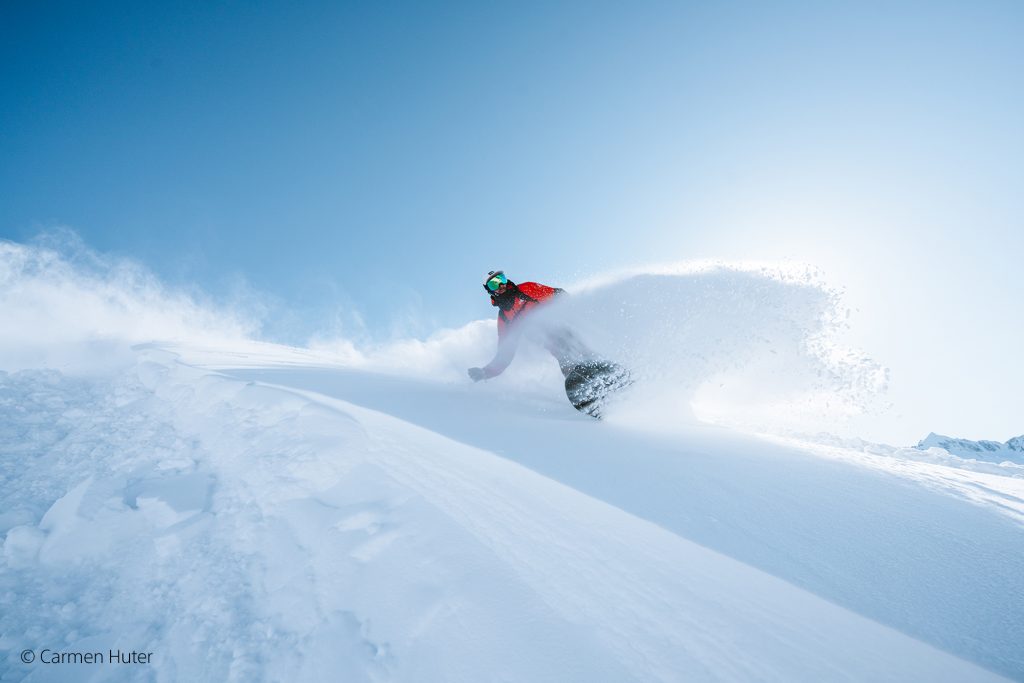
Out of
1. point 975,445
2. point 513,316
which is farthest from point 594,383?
point 975,445

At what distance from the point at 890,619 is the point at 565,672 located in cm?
131

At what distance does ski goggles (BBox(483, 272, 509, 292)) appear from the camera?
6090 millimetres

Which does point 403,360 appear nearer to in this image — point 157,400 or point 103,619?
point 157,400

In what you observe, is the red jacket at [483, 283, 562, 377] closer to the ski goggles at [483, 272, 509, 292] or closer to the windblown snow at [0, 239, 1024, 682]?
the ski goggles at [483, 272, 509, 292]

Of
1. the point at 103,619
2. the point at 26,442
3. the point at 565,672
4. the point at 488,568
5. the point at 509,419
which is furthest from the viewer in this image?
the point at 509,419

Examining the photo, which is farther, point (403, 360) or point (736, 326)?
point (403, 360)

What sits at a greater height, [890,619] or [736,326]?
[736,326]

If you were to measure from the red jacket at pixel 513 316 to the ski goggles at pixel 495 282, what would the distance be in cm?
29

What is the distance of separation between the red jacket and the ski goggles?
292mm

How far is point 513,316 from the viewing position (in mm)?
6004

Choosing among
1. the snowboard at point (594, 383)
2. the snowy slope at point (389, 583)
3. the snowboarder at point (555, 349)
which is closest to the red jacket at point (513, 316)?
the snowboarder at point (555, 349)

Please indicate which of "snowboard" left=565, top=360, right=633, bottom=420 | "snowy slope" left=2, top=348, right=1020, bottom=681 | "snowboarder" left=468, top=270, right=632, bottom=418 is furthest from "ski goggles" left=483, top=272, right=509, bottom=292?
"snowy slope" left=2, top=348, right=1020, bottom=681

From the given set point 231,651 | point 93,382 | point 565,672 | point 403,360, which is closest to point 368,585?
point 231,651

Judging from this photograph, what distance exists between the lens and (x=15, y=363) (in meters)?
5.27
